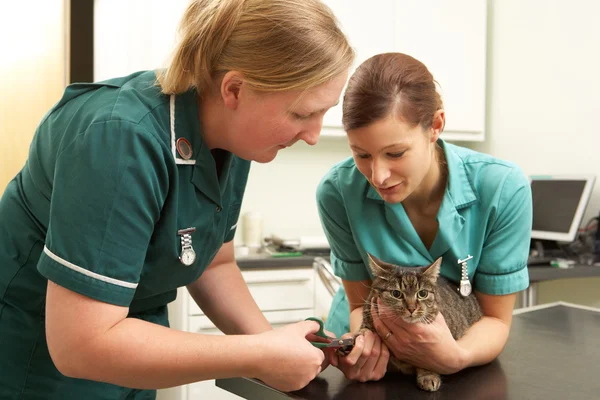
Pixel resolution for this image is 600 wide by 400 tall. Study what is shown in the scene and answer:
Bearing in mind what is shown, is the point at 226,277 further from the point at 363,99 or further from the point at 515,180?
the point at 515,180

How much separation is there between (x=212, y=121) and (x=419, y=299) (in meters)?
0.55

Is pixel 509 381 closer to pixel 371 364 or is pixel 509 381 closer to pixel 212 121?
pixel 371 364

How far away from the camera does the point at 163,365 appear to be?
0.83 m

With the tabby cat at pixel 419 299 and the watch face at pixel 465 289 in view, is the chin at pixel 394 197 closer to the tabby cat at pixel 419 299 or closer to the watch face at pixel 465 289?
the tabby cat at pixel 419 299

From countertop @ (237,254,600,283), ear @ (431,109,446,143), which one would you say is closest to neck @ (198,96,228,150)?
ear @ (431,109,446,143)

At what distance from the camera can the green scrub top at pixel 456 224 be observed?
1.29m

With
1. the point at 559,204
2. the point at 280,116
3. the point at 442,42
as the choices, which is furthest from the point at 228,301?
the point at 442,42

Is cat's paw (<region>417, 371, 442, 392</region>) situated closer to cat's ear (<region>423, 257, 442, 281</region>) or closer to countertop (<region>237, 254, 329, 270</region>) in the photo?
cat's ear (<region>423, 257, 442, 281</region>)

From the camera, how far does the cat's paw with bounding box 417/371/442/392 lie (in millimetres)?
1042

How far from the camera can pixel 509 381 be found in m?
1.08

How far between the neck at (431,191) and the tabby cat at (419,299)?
0.62 ft

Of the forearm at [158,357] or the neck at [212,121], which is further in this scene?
the neck at [212,121]

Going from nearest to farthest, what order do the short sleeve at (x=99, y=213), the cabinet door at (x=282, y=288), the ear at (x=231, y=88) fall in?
1. the short sleeve at (x=99, y=213)
2. the ear at (x=231, y=88)
3. the cabinet door at (x=282, y=288)

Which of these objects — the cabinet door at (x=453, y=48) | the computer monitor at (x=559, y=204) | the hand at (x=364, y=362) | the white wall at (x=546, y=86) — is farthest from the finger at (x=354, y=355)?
the cabinet door at (x=453, y=48)
